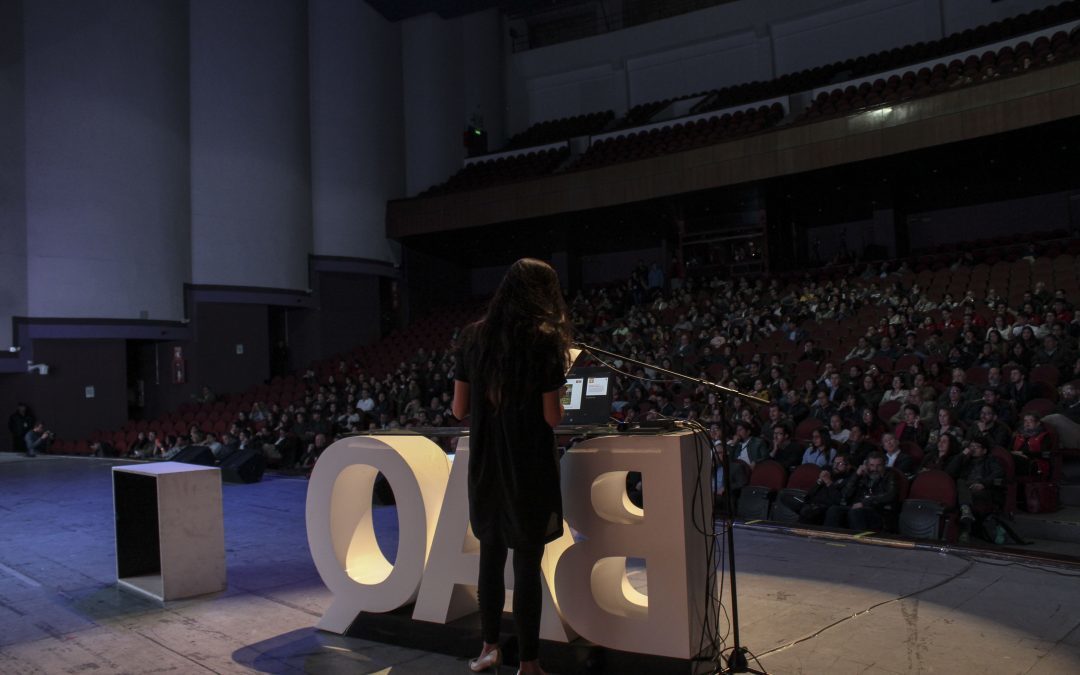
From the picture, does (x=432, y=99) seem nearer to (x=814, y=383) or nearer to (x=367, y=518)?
(x=814, y=383)

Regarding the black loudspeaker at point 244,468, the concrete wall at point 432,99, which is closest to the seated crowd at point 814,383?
the black loudspeaker at point 244,468

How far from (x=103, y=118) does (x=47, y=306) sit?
3.54 m

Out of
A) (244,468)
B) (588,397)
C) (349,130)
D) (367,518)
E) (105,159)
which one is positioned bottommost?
(244,468)

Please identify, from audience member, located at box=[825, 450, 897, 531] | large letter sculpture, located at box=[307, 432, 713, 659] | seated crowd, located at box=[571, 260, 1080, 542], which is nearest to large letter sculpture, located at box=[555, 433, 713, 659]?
large letter sculpture, located at box=[307, 432, 713, 659]

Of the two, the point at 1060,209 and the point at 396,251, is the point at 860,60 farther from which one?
the point at 396,251

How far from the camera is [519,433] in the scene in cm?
253

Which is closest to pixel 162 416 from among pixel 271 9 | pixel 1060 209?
pixel 271 9

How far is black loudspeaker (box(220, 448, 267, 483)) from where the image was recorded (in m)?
8.91

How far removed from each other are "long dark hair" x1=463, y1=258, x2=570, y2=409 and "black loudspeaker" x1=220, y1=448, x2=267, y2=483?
23.6 ft

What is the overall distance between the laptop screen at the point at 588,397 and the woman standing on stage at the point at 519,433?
1.28 feet

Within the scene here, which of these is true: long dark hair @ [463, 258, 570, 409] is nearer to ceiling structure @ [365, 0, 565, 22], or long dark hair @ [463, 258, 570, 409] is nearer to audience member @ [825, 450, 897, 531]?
audience member @ [825, 450, 897, 531]

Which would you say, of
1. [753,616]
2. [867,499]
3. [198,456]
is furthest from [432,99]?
[753,616]

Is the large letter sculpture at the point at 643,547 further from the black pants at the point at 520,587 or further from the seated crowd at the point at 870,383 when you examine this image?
the seated crowd at the point at 870,383

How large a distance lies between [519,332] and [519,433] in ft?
1.07
